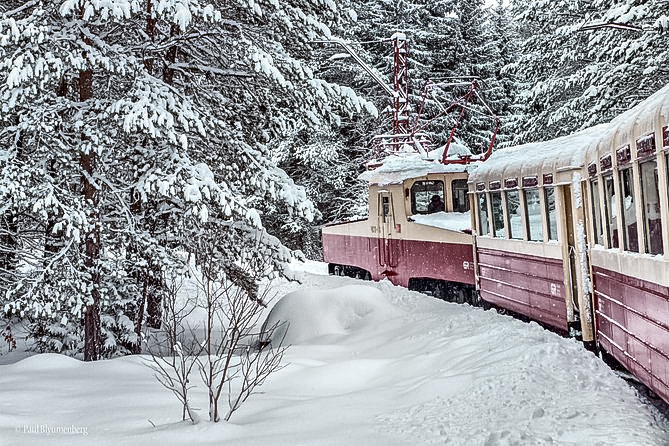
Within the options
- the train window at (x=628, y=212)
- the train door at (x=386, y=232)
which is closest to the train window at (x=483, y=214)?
the train door at (x=386, y=232)

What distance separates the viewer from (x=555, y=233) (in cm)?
923

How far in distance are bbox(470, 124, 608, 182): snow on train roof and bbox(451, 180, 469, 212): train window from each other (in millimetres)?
2338

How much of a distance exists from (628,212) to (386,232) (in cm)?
987

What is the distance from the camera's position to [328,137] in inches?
1217

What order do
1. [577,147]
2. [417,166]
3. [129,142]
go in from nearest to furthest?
1. [577,147]
2. [129,142]
3. [417,166]

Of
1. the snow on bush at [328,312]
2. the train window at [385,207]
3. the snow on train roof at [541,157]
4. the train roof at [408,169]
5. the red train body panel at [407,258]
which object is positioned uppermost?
the train roof at [408,169]

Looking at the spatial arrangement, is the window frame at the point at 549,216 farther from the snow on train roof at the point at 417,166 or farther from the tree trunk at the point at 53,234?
the tree trunk at the point at 53,234

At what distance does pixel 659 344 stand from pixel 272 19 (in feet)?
23.6

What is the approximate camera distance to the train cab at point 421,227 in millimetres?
13898

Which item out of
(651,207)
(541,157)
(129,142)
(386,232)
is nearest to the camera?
(651,207)

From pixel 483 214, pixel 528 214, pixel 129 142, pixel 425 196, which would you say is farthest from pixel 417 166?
pixel 129 142

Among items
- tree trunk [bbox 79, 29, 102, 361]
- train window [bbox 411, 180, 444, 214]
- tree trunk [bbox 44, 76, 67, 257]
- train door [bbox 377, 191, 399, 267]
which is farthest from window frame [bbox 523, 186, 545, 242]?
tree trunk [bbox 44, 76, 67, 257]

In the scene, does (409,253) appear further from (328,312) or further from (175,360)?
(175,360)

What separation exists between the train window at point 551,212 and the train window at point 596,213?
4.46 feet
